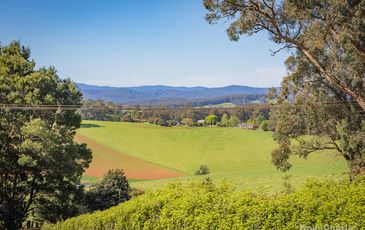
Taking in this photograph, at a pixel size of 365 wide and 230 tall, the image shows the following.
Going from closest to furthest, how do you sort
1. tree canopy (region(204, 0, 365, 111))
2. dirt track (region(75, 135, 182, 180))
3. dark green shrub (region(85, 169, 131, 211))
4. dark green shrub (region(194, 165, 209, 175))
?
tree canopy (region(204, 0, 365, 111)) < dark green shrub (region(85, 169, 131, 211)) < dirt track (region(75, 135, 182, 180)) < dark green shrub (region(194, 165, 209, 175))

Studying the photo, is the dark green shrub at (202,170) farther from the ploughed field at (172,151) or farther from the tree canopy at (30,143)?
the tree canopy at (30,143)

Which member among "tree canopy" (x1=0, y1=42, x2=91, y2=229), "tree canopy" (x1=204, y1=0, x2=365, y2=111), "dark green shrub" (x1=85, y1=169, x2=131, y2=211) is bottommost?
"dark green shrub" (x1=85, y1=169, x2=131, y2=211)

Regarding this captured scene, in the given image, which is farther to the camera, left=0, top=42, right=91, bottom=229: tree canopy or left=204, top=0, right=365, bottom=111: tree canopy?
left=0, top=42, right=91, bottom=229: tree canopy

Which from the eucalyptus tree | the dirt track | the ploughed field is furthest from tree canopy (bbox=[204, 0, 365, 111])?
the dirt track

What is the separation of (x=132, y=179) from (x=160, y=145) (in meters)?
22.5

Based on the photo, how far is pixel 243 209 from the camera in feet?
30.3


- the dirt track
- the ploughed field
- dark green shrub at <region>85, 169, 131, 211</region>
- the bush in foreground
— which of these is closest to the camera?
the bush in foreground

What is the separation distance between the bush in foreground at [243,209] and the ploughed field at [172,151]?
4029 cm

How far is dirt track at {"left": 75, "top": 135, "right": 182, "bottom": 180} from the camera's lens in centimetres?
5762

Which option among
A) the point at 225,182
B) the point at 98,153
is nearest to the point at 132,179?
the point at 98,153

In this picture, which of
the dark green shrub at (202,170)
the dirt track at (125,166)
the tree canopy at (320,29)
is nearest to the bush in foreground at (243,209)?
the tree canopy at (320,29)

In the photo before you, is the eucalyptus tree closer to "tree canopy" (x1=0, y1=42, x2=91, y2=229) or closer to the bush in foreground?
the bush in foreground

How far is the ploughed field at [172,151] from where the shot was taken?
59.1 m

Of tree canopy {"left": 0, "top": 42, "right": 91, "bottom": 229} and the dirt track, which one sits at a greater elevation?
tree canopy {"left": 0, "top": 42, "right": 91, "bottom": 229}
